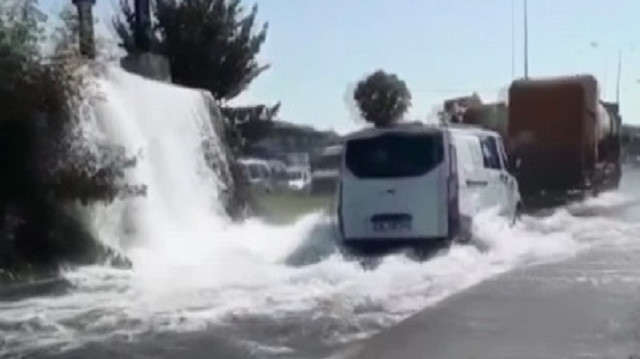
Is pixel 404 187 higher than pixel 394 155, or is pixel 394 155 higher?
pixel 394 155

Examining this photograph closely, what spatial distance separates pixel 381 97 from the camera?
7312 centimetres

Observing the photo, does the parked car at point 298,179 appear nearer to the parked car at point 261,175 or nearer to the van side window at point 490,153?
the parked car at point 261,175

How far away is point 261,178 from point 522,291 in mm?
36430

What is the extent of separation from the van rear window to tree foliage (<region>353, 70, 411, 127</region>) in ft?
162

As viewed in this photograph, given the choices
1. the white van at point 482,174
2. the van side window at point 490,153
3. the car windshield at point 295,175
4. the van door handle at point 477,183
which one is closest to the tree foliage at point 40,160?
the white van at point 482,174

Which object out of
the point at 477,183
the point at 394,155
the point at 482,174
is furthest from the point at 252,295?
the point at 482,174

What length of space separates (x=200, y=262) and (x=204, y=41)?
24.6 metres

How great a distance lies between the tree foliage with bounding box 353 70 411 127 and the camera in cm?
7138

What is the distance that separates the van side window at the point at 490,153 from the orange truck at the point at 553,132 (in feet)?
45.3

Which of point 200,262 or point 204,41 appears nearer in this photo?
point 200,262

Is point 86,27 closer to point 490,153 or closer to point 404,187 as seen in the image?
point 404,187

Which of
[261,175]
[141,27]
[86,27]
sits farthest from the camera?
[261,175]

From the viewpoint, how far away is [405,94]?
2955 inches

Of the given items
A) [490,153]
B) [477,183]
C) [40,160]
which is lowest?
[477,183]
